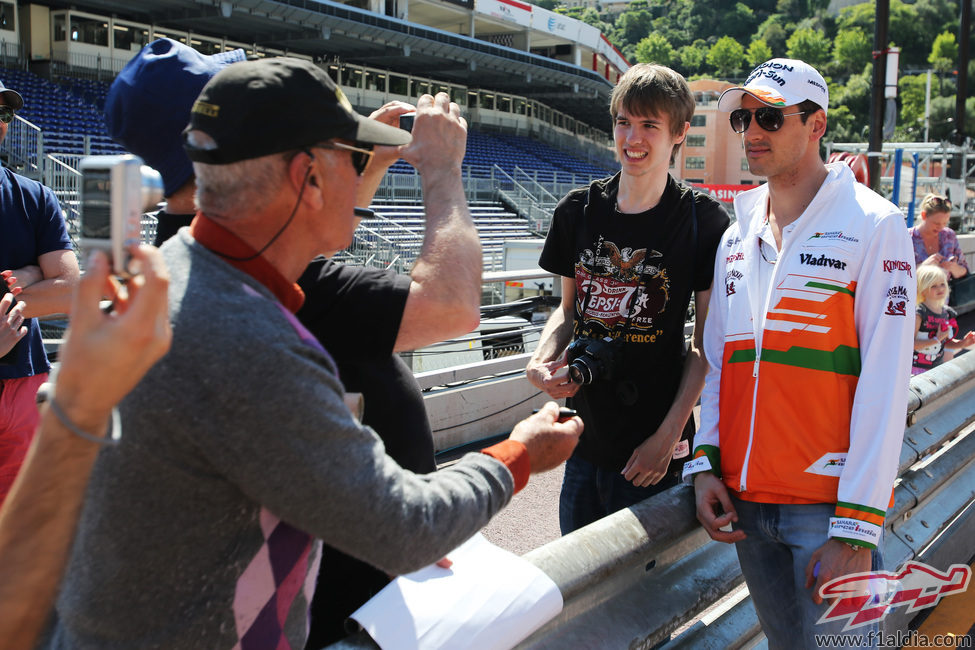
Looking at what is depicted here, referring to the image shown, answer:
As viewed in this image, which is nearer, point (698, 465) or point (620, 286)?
point (698, 465)

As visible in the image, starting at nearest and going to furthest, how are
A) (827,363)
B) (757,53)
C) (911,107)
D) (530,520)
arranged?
1. (827,363)
2. (530,520)
3. (911,107)
4. (757,53)

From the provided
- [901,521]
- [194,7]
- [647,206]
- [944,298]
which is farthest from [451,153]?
[194,7]

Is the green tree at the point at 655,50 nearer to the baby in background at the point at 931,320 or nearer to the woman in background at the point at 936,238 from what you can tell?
the woman in background at the point at 936,238

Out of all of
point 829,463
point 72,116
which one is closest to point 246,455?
point 829,463

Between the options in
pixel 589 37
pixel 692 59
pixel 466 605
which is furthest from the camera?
pixel 692 59

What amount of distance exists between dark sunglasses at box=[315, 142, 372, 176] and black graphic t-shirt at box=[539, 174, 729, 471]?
1.40 meters

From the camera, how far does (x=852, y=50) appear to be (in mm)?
115688

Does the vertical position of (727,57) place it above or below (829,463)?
above

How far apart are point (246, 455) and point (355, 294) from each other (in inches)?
27.7

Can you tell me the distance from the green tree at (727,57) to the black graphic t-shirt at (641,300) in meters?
143

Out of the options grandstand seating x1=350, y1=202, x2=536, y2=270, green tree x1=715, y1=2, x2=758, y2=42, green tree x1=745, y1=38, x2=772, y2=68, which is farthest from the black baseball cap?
green tree x1=715, y1=2, x2=758, y2=42

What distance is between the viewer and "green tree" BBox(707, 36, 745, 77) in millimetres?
134250

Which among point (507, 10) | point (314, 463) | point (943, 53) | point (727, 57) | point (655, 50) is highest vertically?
point (655, 50)

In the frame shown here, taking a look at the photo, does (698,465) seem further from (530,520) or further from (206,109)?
(530,520)
